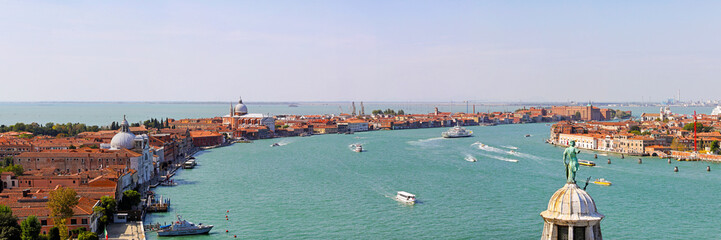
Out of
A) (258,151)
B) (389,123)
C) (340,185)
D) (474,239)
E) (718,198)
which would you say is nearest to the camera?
(474,239)

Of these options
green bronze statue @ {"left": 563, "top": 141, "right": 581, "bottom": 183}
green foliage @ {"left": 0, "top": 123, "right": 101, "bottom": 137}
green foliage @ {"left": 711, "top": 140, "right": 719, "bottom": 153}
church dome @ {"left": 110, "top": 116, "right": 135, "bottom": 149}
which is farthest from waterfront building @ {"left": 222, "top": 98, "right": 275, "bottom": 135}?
green bronze statue @ {"left": 563, "top": 141, "right": 581, "bottom": 183}

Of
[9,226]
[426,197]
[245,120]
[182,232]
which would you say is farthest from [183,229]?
[245,120]

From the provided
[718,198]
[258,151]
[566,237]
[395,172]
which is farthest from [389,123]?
[566,237]

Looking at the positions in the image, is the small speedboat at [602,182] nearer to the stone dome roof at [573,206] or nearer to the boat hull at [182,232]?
the boat hull at [182,232]

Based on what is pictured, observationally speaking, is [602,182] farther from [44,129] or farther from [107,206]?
[44,129]

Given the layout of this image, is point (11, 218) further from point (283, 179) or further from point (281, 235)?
point (283, 179)

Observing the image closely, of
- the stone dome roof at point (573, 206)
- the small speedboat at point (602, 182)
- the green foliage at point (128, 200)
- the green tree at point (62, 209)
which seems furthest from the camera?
the small speedboat at point (602, 182)

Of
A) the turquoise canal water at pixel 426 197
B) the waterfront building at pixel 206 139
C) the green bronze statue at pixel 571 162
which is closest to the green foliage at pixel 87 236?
the turquoise canal water at pixel 426 197
